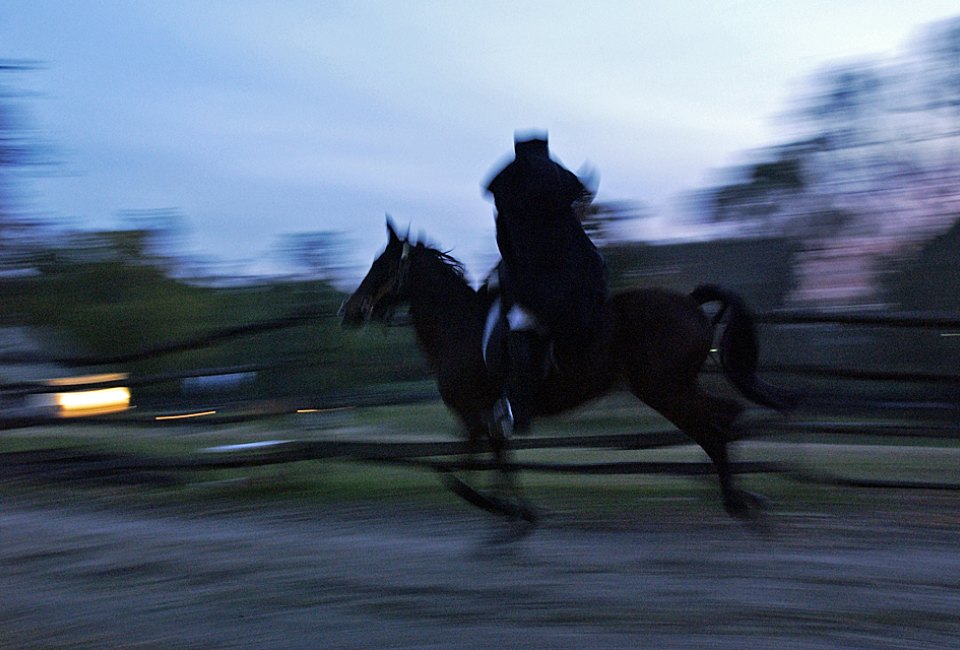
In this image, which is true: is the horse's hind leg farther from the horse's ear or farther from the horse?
the horse's ear

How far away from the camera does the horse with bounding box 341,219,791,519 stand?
5.78 meters

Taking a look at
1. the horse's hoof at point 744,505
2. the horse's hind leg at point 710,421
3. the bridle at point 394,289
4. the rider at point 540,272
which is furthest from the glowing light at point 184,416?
the horse's hoof at point 744,505

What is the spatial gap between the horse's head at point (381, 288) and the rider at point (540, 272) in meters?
0.78

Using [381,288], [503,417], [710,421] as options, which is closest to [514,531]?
[503,417]

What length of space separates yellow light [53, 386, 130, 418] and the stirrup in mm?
4666

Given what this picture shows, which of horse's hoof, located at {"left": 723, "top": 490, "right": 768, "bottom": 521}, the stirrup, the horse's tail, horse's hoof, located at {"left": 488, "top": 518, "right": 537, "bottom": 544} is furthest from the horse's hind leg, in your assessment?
horse's hoof, located at {"left": 488, "top": 518, "right": 537, "bottom": 544}

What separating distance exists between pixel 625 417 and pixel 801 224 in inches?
242

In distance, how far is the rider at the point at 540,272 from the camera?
5672 mm

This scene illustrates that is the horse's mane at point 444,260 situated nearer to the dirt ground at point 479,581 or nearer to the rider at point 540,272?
the rider at point 540,272

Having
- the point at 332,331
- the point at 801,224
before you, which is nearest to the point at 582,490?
the point at 332,331

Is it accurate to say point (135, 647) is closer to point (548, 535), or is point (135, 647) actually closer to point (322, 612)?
point (322, 612)

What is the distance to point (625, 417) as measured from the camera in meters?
9.40

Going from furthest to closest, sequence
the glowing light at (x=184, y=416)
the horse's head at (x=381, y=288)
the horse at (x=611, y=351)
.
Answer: the glowing light at (x=184, y=416), the horse's head at (x=381, y=288), the horse at (x=611, y=351)

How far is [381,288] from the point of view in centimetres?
630
